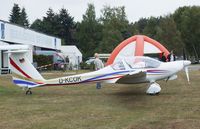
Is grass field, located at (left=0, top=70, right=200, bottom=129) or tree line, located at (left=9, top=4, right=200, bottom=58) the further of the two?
tree line, located at (left=9, top=4, right=200, bottom=58)

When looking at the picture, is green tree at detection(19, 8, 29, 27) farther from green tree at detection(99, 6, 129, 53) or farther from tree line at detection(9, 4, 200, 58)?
green tree at detection(99, 6, 129, 53)

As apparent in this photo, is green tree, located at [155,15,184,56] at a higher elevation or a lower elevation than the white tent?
higher

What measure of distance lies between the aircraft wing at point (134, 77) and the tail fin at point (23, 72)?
130 inches

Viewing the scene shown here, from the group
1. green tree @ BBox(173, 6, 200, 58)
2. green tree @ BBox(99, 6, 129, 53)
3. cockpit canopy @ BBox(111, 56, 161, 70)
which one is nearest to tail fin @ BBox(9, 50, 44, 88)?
cockpit canopy @ BBox(111, 56, 161, 70)

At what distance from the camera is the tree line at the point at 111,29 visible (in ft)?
272

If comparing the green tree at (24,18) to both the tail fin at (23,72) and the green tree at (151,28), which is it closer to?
the green tree at (151,28)

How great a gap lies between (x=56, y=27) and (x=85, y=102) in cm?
8501

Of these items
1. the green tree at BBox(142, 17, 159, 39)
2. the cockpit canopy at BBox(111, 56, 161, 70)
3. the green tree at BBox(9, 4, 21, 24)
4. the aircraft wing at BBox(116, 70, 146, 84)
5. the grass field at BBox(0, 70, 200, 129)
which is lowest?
the grass field at BBox(0, 70, 200, 129)

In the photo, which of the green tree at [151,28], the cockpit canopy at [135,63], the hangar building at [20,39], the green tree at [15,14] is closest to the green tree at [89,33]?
the green tree at [151,28]

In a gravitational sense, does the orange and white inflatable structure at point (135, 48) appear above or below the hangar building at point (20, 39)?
below

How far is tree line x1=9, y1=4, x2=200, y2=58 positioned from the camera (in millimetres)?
83000

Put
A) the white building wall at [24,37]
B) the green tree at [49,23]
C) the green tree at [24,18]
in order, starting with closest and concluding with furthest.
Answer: the white building wall at [24,37]
the green tree at [49,23]
the green tree at [24,18]

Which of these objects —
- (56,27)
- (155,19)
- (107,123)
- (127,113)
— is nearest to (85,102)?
(127,113)

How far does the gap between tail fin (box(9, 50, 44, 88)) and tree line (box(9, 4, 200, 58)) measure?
219ft
